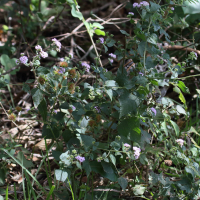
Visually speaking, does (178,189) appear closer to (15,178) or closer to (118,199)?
(118,199)

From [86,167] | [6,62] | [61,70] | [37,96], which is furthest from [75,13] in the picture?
[6,62]

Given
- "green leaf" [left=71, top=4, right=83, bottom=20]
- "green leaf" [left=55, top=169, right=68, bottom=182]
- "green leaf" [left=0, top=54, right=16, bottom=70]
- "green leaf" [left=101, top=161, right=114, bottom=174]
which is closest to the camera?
"green leaf" [left=55, top=169, right=68, bottom=182]

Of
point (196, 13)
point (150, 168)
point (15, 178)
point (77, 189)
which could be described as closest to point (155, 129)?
point (150, 168)

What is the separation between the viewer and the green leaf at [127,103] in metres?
0.91

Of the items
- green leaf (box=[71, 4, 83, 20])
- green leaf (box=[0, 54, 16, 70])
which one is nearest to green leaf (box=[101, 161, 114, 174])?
green leaf (box=[71, 4, 83, 20])

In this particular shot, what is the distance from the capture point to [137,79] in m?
0.94

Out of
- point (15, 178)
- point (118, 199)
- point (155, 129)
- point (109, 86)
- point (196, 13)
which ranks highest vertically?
point (196, 13)

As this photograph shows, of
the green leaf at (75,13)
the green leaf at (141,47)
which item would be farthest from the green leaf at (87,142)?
the green leaf at (75,13)

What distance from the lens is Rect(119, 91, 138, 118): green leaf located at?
36.0 inches

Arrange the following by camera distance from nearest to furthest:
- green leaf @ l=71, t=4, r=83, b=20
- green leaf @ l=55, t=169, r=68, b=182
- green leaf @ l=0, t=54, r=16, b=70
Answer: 1. green leaf @ l=55, t=169, r=68, b=182
2. green leaf @ l=71, t=4, r=83, b=20
3. green leaf @ l=0, t=54, r=16, b=70

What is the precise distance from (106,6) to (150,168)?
8.07 ft

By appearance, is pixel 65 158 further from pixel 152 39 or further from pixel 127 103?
pixel 152 39

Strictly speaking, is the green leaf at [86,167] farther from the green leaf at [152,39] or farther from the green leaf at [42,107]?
the green leaf at [152,39]

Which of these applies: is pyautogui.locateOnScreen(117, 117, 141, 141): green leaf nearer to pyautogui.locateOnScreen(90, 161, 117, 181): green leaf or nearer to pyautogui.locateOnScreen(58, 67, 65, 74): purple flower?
pyautogui.locateOnScreen(90, 161, 117, 181): green leaf
